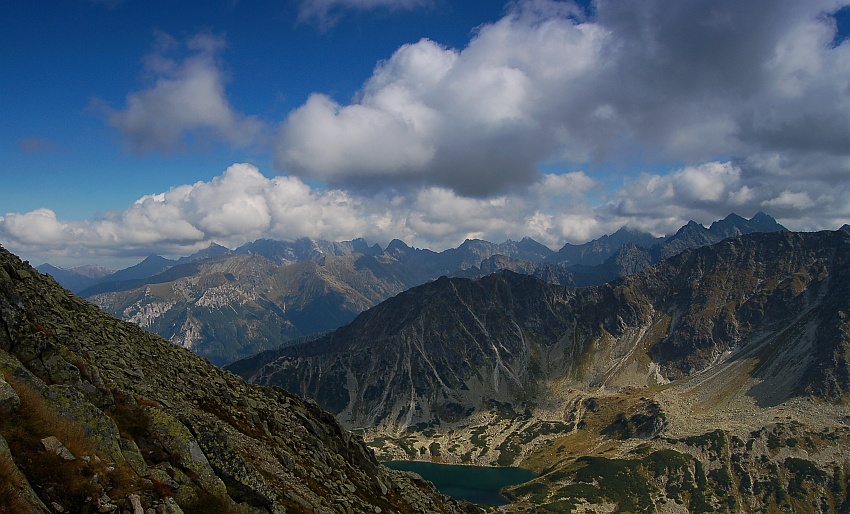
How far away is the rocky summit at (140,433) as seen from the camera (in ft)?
64.9

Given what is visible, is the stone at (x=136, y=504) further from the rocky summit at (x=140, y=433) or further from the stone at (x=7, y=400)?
the stone at (x=7, y=400)

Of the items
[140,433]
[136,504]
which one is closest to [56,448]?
[136,504]

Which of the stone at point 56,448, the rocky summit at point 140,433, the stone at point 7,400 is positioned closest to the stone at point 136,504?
A: the rocky summit at point 140,433

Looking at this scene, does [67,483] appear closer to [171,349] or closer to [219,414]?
[219,414]

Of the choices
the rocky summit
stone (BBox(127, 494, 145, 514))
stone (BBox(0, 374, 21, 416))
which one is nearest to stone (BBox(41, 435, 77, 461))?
the rocky summit

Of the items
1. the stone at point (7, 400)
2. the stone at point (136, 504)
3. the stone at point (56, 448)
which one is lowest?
the stone at point (136, 504)

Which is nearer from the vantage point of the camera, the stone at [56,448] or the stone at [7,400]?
the stone at [56,448]

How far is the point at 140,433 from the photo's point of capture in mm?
29641

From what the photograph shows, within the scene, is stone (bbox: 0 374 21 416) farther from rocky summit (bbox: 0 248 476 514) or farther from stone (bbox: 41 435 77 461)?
stone (bbox: 41 435 77 461)

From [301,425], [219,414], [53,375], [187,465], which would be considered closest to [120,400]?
[53,375]

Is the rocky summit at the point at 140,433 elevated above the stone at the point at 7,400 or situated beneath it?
situated beneath

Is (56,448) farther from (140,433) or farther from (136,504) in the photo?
(140,433)

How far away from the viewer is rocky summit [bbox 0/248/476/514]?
779 inches

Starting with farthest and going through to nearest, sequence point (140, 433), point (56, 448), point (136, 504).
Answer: point (140, 433) < point (136, 504) < point (56, 448)
